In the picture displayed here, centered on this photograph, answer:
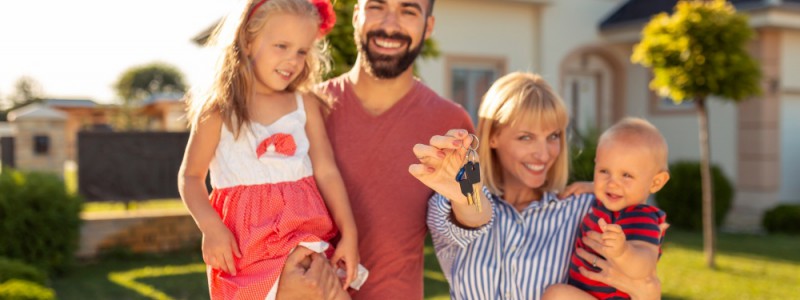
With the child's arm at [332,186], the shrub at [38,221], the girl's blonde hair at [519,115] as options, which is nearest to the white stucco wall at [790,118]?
the shrub at [38,221]

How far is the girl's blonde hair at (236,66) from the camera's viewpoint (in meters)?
2.58

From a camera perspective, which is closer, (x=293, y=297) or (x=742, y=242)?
(x=293, y=297)

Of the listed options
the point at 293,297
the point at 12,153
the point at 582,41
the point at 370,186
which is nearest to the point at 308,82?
the point at 370,186

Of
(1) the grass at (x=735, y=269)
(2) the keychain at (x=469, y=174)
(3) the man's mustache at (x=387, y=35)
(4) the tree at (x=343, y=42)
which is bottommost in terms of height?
(1) the grass at (x=735, y=269)

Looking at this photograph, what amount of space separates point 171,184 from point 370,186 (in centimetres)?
857

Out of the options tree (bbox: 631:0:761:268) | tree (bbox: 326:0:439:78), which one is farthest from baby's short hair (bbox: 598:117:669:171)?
tree (bbox: 631:0:761:268)

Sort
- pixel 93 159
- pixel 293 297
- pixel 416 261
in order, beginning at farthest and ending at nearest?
pixel 93 159, pixel 416 261, pixel 293 297

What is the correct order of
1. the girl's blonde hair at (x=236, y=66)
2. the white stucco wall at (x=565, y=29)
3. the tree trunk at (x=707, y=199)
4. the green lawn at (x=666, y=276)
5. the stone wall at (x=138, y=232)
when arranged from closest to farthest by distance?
the girl's blonde hair at (x=236, y=66)
the green lawn at (x=666, y=276)
the tree trunk at (x=707, y=199)
the stone wall at (x=138, y=232)
the white stucco wall at (x=565, y=29)

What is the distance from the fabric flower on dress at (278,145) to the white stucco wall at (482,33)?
9.80 meters

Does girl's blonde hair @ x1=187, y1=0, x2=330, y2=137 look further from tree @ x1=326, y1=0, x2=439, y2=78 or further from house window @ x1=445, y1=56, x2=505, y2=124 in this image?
house window @ x1=445, y1=56, x2=505, y2=124

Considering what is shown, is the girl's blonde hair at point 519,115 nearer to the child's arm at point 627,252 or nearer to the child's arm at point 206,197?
the child's arm at point 627,252

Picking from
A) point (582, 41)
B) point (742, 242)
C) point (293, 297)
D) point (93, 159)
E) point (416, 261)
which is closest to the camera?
point (293, 297)

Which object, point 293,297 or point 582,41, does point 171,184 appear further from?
point 293,297

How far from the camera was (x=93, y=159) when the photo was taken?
407 inches
